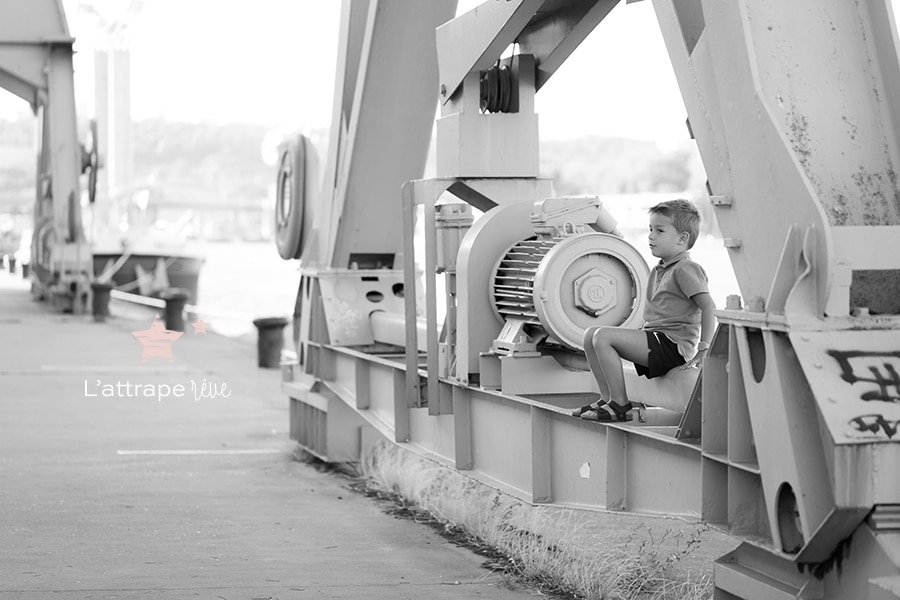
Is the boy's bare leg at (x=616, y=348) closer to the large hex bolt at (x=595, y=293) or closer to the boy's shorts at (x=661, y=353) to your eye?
the boy's shorts at (x=661, y=353)

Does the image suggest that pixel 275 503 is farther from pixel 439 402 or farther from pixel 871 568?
pixel 871 568

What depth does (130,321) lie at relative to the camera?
25516 mm

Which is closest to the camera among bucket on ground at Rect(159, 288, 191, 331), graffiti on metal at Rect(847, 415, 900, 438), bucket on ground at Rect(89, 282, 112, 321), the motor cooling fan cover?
graffiti on metal at Rect(847, 415, 900, 438)

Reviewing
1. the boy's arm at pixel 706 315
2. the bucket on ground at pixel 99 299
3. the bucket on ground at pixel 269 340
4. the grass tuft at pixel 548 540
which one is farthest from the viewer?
the bucket on ground at pixel 99 299

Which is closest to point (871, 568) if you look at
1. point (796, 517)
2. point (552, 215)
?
point (796, 517)

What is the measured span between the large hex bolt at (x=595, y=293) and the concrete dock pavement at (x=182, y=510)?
57.3 inches

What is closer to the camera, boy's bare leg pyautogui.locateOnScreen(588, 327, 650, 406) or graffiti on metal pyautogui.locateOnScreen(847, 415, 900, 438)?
graffiti on metal pyautogui.locateOnScreen(847, 415, 900, 438)

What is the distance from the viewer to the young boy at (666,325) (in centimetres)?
537

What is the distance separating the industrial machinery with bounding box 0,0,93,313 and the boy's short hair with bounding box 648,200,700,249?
863 inches

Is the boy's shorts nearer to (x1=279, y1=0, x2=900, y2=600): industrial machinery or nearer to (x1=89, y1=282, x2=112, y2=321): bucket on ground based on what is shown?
(x1=279, y1=0, x2=900, y2=600): industrial machinery

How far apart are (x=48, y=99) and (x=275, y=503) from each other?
1988 centimetres

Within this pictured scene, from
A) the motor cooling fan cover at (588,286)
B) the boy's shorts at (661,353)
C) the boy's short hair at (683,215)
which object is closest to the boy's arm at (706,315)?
the boy's shorts at (661,353)

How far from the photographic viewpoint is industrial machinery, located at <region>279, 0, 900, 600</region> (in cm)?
391

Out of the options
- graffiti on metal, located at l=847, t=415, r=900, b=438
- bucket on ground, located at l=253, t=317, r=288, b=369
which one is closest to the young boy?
graffiti on metal, located at l=847, t=415, r=900, b=438
